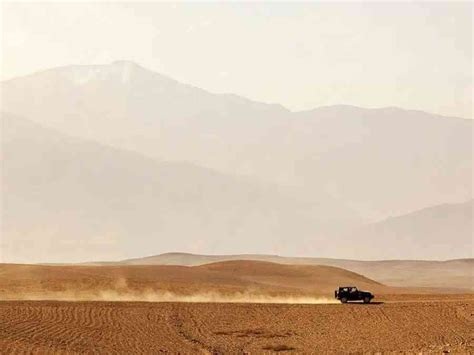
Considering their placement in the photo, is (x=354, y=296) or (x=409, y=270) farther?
(x=409, y=270)

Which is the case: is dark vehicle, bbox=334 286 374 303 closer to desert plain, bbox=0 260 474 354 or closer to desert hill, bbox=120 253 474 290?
desert plain, bbox=0 260 474 354

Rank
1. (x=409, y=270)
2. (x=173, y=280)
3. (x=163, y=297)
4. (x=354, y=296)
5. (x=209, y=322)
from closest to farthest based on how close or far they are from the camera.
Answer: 1. (x=209, y=322)
2. (x=354, y=296)
3. (x=163, y=297)
4. (x=173, y=280)
5. (x=409, y=270)

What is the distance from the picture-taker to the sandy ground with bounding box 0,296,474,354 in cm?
4116

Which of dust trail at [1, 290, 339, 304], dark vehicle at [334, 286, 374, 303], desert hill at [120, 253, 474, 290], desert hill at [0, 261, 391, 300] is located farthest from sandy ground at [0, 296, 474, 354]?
desert hill at [120, 253, 474, 290]

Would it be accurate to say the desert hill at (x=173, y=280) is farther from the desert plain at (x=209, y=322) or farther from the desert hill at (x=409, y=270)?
the desert hill at (x=409, y=270)

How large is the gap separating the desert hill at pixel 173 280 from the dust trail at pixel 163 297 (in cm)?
10

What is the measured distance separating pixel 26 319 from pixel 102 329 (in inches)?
170

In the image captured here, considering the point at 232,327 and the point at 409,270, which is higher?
the point at 409,270

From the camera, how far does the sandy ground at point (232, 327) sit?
135 feet

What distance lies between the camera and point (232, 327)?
48.5 metres

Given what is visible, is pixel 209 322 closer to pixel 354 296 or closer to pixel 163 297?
pixel 354 296

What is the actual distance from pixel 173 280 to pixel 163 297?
1596 centimetres

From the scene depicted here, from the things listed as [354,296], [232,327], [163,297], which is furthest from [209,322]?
[163,297]

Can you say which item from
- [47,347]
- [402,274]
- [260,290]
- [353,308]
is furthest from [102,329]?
[402,274]
